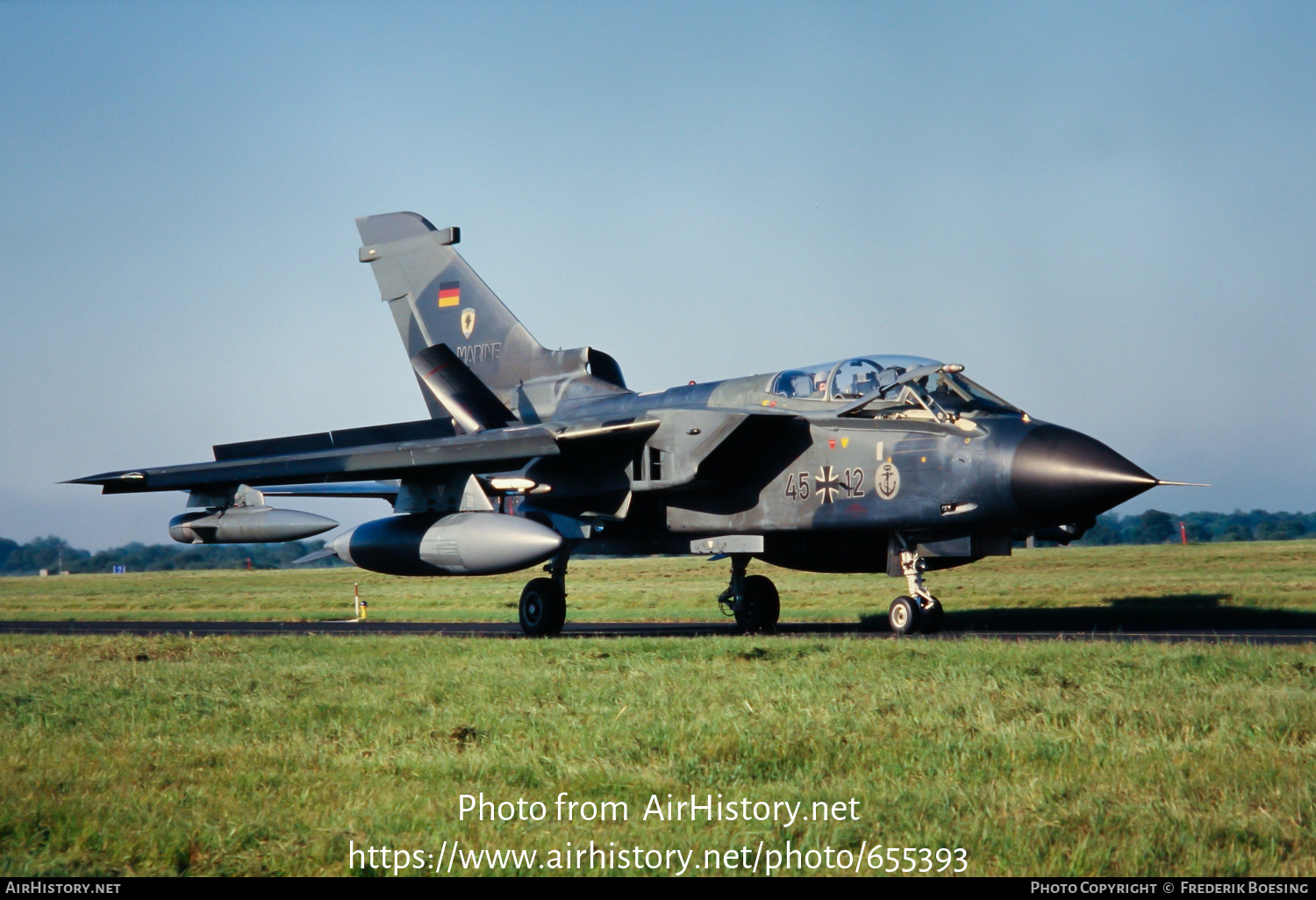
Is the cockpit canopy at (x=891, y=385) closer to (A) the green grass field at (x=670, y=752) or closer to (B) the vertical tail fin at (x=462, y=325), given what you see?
(A) the green grass field at (x=670, y=752)

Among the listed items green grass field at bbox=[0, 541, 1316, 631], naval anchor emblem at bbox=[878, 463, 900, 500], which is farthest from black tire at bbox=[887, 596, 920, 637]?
green grass field at bbox=[0, 541, 1316, 631]

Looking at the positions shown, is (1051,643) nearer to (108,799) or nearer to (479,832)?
(479,832)

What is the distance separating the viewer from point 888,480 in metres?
12.1

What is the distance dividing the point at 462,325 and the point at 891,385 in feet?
26.9

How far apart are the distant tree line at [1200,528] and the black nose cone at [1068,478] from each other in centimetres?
6334

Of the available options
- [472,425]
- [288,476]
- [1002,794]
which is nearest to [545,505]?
[472,425]

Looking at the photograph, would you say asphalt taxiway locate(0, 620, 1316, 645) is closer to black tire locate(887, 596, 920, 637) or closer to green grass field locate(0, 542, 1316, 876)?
black tire locate(887, 596, 920, 637)

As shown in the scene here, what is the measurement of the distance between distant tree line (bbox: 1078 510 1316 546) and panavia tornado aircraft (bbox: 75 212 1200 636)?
6163 centimetres

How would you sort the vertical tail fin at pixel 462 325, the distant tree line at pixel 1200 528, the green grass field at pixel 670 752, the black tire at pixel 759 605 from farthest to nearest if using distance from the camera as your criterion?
the distant tree line at pixel 1200 528
the vertical tail fin at pixel 462 325
the black tire at pixel 759 605
the green grass field at pixel 670 752

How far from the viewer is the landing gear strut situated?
14.5 metres

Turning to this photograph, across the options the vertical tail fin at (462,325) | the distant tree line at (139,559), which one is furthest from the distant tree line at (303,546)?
the vertical tail fin at (462,325)

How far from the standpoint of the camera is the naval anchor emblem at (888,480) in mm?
12070

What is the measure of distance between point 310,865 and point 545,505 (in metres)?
11.2

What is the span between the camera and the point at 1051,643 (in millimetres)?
9797
